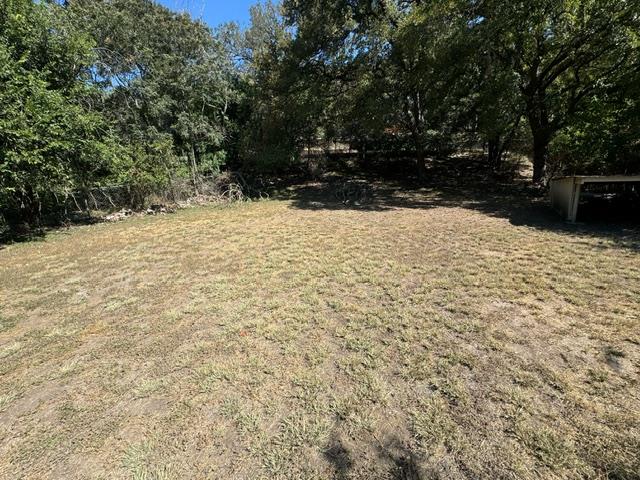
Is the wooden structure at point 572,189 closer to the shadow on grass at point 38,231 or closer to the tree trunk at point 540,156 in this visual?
the tree trunk at point 540,156

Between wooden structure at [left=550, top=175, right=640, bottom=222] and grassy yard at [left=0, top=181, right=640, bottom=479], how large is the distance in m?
1.09

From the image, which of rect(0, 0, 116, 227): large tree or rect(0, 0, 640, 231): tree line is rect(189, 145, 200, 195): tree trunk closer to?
rect(0, 0, 640, 231): tree line

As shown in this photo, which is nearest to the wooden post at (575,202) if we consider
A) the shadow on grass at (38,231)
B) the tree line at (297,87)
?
the tree line at (297,87)

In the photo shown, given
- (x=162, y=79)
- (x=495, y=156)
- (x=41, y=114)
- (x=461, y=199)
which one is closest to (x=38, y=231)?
(x=41, y=114)

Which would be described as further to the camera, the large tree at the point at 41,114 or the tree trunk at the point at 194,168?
the tree trunk at the point at 194,168

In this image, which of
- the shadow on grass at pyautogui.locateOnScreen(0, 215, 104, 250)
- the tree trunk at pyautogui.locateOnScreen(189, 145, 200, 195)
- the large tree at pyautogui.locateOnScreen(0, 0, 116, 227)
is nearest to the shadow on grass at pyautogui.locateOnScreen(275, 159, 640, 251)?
the tree trunk at pyautogui.locateOnScreen(189, 145, 200, 195)

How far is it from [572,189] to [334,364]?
→ 6.43 m

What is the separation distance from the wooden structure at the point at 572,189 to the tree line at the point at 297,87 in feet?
5.16

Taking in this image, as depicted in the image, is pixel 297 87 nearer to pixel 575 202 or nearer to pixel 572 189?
pixel 572 189

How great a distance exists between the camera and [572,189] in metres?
6.10

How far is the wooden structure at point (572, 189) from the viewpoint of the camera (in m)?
5.54

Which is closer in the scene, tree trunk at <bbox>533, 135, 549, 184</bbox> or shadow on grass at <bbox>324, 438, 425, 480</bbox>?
shadow on grass at <bbox>324, 438, 425, 480</bbox>

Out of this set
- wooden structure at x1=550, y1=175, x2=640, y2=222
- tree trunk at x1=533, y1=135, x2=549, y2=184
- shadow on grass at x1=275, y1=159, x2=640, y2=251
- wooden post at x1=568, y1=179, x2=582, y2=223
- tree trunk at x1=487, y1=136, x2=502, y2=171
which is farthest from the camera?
tree trunk at x1=487, y1=136, x2=502, y2=171

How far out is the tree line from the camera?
7219mm
